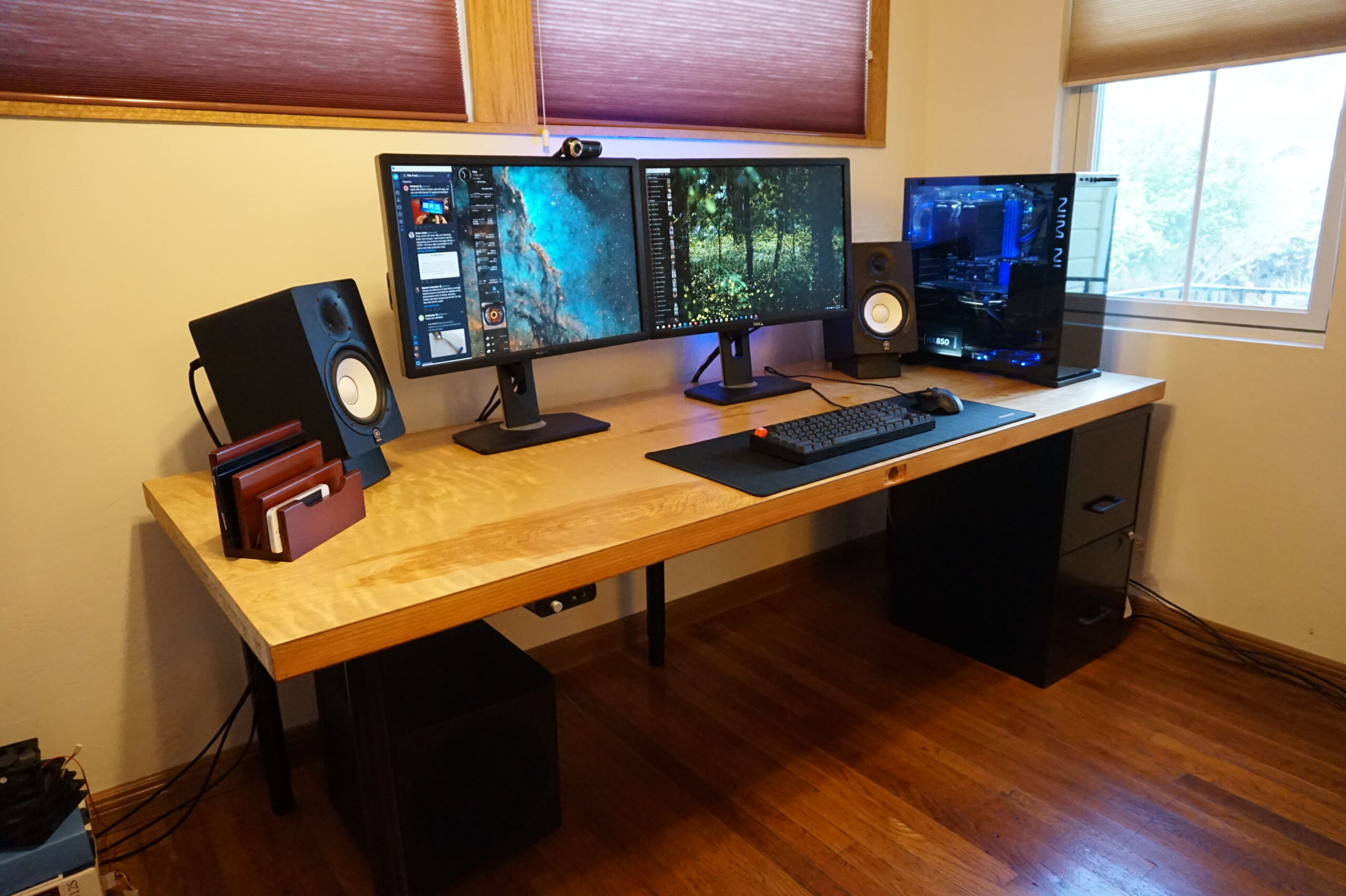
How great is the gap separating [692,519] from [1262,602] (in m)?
1.72

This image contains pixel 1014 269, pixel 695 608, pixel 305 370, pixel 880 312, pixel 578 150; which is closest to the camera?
pixel 305 370

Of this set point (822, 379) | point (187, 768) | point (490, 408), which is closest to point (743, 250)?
point (822, 379)

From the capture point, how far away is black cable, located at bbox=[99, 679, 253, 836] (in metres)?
1.65

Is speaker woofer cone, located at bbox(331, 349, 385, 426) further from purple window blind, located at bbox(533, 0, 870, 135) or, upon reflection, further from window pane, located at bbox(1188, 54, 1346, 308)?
window pane, located at bbox(1188, 54, 1346, 308)

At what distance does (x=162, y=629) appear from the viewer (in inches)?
65.4

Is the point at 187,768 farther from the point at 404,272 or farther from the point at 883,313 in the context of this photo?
the point at 883,313

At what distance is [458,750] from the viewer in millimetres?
1447

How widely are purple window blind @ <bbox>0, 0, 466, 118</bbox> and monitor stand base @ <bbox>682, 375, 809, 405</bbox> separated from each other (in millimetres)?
764

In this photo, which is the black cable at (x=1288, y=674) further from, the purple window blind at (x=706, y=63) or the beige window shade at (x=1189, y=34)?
the purple window blind at (x=706, y=63)

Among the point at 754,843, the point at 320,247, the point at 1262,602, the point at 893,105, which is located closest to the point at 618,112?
the point at 320,247

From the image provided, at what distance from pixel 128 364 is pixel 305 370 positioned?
0.48 meters

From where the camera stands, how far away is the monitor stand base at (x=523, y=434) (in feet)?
5.20

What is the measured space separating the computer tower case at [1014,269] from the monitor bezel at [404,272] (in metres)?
0.83

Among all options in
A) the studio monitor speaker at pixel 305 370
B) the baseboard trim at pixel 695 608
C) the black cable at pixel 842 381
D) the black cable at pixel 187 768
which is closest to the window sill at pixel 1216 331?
the black cable at pixel 842 381
